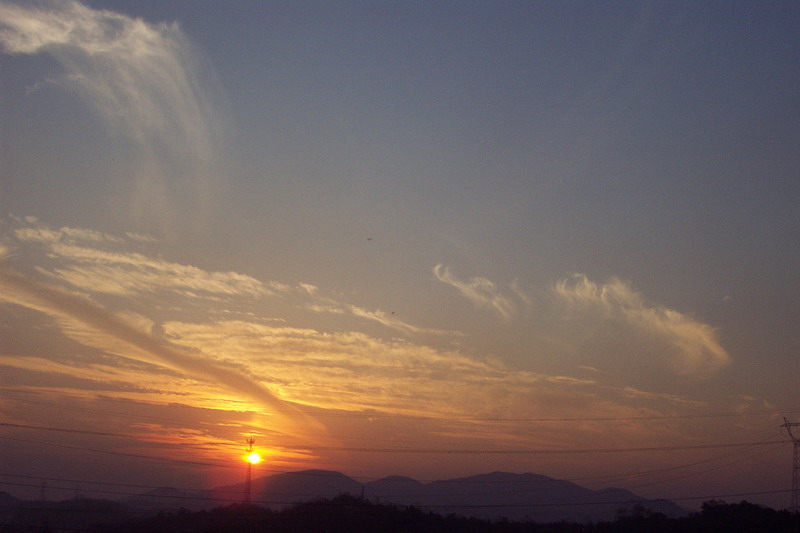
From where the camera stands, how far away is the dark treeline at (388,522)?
286 ft

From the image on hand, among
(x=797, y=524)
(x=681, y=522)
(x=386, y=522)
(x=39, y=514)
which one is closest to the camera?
(x=797, y=524)

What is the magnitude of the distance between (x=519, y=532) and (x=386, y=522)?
61.8ft

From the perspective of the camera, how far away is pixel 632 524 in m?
93.5

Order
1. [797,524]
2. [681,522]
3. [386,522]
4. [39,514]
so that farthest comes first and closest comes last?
[39,514], [386,522], [681,522], [797,524]

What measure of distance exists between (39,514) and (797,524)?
5328 inches

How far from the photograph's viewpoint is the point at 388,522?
9575cm

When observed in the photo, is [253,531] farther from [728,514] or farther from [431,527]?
[728,514]

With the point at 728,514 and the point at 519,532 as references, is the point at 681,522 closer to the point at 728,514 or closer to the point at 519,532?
the point at 728,514

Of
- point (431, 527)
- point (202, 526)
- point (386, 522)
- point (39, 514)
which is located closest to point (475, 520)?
point (431, 527)

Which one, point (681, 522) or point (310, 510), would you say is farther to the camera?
point (310, 510)

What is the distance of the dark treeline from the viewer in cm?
8731

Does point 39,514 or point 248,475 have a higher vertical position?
point 248,475

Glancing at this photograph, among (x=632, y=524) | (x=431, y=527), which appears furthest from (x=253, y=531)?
(x=632, y=524)

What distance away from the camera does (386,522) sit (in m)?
95.6
